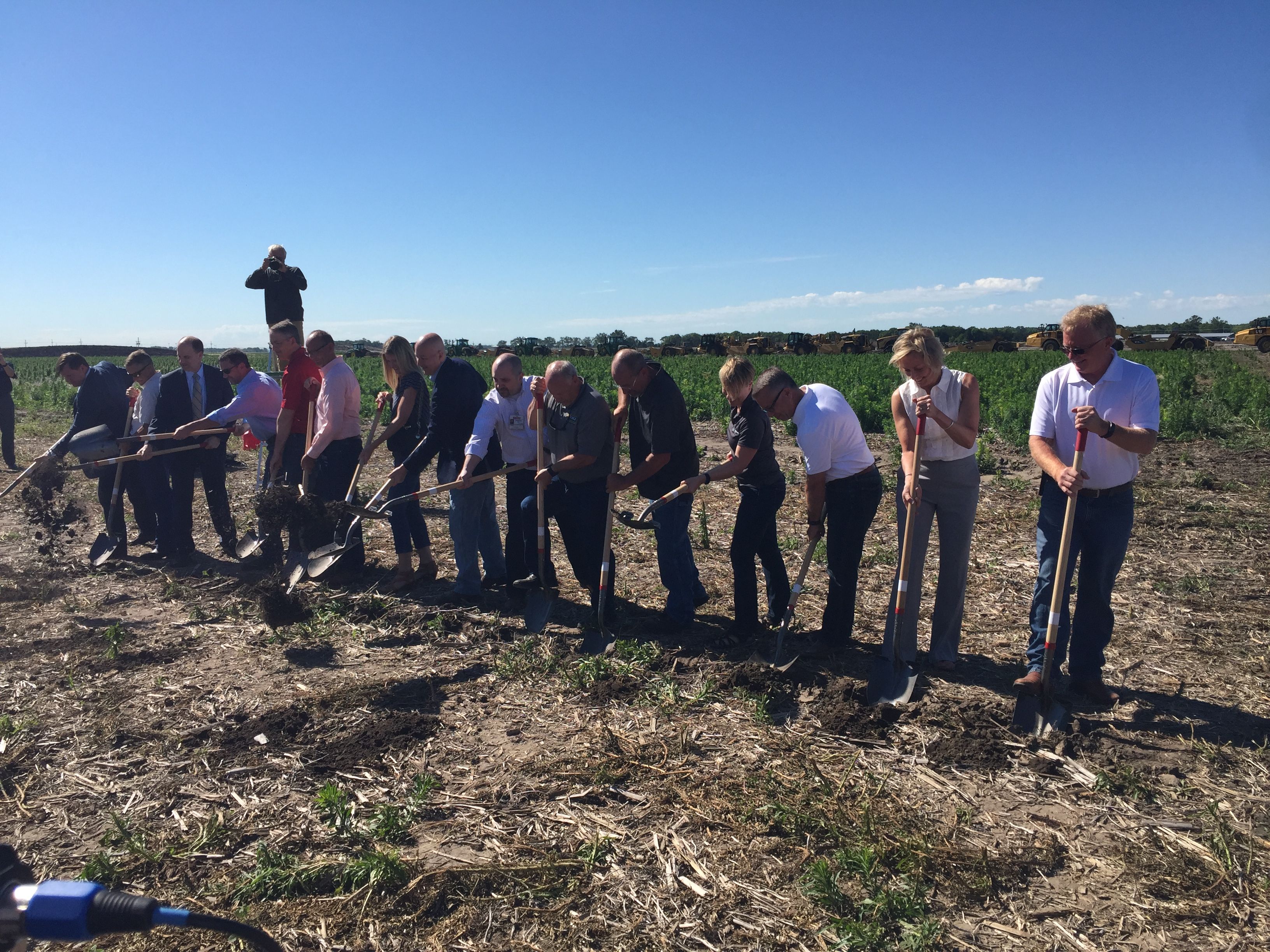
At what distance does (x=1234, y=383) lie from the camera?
2175cm

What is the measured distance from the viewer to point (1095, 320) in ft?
15.0

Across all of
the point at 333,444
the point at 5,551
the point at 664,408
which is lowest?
the point at 5,551

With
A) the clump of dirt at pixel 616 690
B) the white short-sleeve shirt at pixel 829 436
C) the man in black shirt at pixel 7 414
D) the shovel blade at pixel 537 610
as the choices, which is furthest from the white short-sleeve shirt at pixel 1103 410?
the man in black shirt at pixel 7 414

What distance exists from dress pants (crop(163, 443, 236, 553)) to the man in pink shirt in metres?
1.55

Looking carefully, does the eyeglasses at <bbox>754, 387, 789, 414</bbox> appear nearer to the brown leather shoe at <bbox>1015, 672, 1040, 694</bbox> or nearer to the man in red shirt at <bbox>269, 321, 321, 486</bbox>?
the brown leather shoe at <bbox>1015, 672, 1040, 694</bbox>

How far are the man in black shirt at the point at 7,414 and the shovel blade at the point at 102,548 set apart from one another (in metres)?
7.01

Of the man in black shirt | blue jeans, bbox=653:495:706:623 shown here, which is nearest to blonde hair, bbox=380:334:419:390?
blue jeans, bbox=653:495:706:623

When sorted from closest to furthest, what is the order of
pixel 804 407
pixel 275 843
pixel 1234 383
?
1. pixel 275 843
2. pixel 804 407
3. pixel 1234 383

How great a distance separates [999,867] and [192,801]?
3.86m

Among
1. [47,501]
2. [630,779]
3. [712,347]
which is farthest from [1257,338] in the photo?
[47,501]

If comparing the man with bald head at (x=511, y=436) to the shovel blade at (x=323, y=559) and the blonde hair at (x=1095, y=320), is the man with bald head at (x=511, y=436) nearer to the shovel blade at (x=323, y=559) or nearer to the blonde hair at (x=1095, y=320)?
the shovel blade at (x=323, y=559)

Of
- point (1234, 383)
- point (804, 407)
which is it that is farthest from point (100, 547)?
point (1234, 383)

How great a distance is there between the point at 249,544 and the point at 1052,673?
741 cm

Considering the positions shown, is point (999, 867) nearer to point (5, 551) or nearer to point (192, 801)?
point (192, 801)
